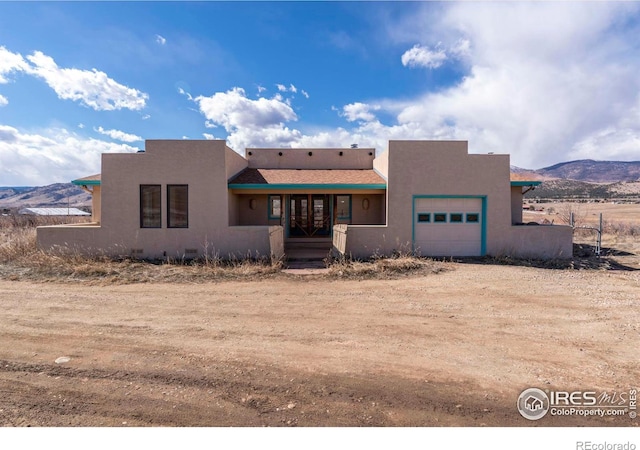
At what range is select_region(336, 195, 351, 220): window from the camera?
638 inches

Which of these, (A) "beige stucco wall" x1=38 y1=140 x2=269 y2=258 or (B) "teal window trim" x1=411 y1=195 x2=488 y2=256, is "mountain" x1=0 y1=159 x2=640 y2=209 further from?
(A) "beige stucco wall" x1=38 y1=140 x2=269 y2=258

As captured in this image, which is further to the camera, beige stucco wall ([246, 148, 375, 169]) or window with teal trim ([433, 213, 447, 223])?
beige stucco wall ([246, 148, 375, 169])

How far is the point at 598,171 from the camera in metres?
180

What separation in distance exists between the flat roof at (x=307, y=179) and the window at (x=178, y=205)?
1.83 metres

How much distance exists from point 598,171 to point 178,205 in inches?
9066

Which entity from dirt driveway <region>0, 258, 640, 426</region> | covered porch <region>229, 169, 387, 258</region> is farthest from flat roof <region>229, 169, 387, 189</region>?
dirt driveway <region>0, 258, 640, 426</region>

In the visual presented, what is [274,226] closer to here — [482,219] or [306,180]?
[306,180]

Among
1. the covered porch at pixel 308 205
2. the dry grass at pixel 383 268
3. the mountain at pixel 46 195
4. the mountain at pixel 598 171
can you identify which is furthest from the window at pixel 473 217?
the mountain at pixel 598 171

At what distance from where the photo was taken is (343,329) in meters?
5.75

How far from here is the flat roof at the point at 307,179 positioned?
13938 millimetres

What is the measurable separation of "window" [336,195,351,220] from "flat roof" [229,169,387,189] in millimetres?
1072

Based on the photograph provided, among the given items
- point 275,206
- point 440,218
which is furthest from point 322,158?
point 440,218

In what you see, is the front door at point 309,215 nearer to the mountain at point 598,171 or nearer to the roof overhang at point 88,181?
the roof overhang at point 88,181

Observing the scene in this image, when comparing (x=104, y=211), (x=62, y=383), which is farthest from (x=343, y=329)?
(x=104, y=211)
